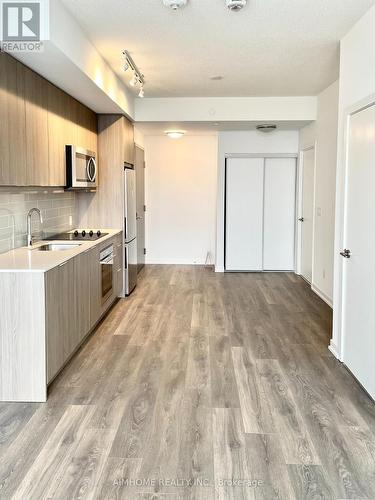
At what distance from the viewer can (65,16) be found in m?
3.28

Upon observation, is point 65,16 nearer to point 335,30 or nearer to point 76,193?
point 335,30

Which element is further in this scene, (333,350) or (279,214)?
(279,214)

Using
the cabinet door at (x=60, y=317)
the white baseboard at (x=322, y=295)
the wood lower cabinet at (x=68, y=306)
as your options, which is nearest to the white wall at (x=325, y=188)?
the white baseboard at (x=322, y=295)

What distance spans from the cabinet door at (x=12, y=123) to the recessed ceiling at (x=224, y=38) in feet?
1.98

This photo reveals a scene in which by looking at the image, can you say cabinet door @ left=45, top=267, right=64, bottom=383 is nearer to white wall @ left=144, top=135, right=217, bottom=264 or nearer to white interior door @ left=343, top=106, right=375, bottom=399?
white interior door @ left=343, top=106, right=375, bottom=399

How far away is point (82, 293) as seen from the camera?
398cm

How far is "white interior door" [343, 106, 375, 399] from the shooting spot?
10.4 ft

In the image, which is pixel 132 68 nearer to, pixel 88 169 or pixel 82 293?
pixel 88 169

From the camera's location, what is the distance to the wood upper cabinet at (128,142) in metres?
6.04

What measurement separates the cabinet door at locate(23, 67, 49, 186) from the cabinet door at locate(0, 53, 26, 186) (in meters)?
0.10

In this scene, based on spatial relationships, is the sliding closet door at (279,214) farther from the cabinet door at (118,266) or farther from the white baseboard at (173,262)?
the cabinet door at (118,266)

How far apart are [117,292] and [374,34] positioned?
3.87 meters

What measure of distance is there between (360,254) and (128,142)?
385 centimetres

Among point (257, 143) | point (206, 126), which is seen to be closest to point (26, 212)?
point (206, 126)
